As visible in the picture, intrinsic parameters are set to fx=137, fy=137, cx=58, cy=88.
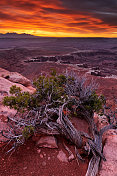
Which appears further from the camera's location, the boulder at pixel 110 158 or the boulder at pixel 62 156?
the boulder at pixel 62 156

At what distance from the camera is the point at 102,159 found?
9.27 feet

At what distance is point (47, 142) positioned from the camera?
2.90m

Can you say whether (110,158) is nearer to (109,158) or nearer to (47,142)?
(109,158)

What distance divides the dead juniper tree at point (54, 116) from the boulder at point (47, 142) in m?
0.13

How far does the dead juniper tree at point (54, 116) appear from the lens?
2.81 meters

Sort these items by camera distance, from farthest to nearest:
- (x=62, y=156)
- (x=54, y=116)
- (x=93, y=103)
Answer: (x=93, y=103) < (x=54, y=116) < (x=62, y=156)

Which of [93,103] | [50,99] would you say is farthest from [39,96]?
[93,103]

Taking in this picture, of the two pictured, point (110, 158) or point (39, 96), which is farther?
point (39, 96)

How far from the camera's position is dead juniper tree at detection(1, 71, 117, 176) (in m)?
2.81

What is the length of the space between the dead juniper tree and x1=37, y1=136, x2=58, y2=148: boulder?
0.13m

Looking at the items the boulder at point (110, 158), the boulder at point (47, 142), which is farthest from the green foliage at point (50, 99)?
the boulder at point (110, 158)

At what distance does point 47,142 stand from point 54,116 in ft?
2.56

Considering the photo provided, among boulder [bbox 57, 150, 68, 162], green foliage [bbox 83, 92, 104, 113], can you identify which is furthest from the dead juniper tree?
boulder [bbox 57, 150, 68, 162]

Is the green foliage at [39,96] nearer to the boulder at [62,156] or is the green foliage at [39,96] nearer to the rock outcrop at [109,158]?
the boulder at [62,156]
